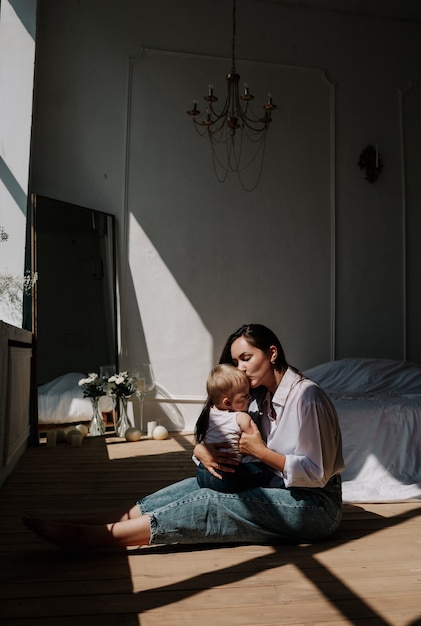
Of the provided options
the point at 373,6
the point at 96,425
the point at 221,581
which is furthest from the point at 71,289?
the point at 373,6

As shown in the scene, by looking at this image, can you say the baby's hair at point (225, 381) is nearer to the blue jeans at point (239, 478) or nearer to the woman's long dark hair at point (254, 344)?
the woman's long dark hair at point (254, 344)

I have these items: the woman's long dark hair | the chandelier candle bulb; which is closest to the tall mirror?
the chandelier candle bulb

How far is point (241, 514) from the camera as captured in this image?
2234 millimetres

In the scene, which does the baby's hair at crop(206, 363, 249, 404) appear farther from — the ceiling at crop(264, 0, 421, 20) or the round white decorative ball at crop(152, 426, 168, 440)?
the ceiling at crop(264, 0, 421, 20)

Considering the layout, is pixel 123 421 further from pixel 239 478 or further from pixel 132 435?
pixel 239 478

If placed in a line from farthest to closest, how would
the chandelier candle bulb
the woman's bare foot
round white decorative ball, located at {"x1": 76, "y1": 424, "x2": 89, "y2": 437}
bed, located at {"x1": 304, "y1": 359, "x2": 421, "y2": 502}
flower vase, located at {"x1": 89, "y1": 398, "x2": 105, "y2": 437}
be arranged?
1. the chandelier candle bulb
2. flower vase, located at {"x1": 89, "y1": 398, "x2": 105, "y2": 437}
3. round white decorative ball, located at {"x1": 76, "y1": 424, "x2": 89, "y2": 437}
4. bed, located at {"x1": 304, "y1": 359, "x2": 421, "y2": 502}
5. the woman's bare foot

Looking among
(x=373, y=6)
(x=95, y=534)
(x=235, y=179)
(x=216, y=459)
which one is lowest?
(x=95, y=534)

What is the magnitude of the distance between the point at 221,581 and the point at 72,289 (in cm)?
375

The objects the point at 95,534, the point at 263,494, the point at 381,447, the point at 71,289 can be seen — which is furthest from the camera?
the point at 71,289

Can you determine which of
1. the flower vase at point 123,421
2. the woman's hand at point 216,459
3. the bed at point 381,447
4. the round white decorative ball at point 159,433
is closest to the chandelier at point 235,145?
the flower vase at point 123,421

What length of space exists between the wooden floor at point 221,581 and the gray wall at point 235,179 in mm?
3077

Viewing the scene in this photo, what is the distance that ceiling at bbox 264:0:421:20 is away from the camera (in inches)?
239

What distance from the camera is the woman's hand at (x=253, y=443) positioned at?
2191 millimetres

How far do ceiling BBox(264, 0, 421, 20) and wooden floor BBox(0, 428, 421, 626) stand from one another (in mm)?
5156
